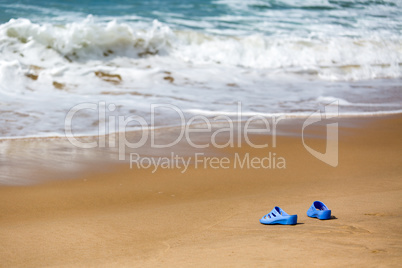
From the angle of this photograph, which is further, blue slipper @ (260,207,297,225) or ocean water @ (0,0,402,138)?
ocean water @ (0,0,402,138)

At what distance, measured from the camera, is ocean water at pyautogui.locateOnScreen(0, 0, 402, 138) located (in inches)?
257

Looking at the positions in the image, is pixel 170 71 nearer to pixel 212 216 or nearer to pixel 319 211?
pixel 212 216

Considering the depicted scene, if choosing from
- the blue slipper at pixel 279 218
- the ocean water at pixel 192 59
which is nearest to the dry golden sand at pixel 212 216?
the blue slipper at pixel 279 218

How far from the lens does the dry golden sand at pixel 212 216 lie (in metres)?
2.57

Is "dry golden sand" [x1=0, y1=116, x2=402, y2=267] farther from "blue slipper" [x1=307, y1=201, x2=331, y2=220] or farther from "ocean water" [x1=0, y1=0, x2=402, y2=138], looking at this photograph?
"ocean water" [x1=0, y1=0, x2=402, y2=138]

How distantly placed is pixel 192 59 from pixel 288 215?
6692 mm

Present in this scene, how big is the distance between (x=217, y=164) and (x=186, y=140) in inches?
31.9

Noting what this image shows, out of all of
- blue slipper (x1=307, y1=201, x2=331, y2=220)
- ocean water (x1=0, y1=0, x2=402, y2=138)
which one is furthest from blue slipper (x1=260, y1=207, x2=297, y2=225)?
ocean water (x1=0, y1=0, x2=402, y2=138)

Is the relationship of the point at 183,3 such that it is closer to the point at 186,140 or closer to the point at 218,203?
the point at 186,140

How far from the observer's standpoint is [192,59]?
944 cm

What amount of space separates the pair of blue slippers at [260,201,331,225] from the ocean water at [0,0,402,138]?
9.29 ft

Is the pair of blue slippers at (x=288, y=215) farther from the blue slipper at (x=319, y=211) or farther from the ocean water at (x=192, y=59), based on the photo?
the ocean water at (x=192, y=59)

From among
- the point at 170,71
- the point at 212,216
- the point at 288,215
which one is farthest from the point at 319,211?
the point at 170,71

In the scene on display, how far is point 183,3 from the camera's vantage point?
13.2 meters
